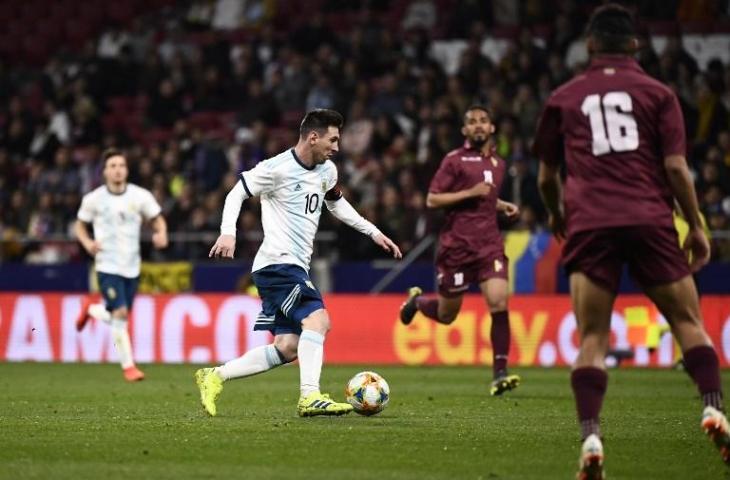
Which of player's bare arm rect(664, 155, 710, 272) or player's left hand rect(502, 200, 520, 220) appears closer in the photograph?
player's bare arm rect(664, 155, 710, 272)

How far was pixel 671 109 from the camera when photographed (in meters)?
6.95

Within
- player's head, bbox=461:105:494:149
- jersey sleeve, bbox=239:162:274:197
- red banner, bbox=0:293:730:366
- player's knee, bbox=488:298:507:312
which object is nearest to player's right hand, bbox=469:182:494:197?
player's head, bbox=461:105:494:149

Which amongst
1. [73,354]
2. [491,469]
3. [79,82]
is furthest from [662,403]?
[79,82]

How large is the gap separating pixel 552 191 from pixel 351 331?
1227 centimetres

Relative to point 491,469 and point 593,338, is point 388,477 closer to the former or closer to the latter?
point 491,469

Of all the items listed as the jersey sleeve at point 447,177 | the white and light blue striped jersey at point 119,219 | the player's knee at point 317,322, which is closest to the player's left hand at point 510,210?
the jersey sleeve at point 447,177

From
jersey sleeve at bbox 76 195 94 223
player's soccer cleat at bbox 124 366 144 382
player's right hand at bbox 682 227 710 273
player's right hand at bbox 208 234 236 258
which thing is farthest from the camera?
jersey sleeve at bbox 76 195 94 223

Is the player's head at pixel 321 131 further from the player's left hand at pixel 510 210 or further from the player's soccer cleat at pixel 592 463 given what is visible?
the player's soccer cleat at pixel 592 463

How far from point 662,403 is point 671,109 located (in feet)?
17.9

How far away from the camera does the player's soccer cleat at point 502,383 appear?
12.6 m

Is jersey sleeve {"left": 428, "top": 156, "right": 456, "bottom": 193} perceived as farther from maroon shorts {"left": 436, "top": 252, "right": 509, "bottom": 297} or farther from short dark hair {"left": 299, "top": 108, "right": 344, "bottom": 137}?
short dark hair {"left": 299, "top": 108, "right": 344, "bottom": 137}

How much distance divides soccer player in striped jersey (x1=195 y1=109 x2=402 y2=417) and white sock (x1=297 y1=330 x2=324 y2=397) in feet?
0.07

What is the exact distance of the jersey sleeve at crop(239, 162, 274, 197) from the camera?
10.1m

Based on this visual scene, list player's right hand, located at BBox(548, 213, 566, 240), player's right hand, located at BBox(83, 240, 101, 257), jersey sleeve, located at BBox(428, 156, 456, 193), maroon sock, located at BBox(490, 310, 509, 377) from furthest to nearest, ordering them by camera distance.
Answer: player's right hand, located at BBox(83, 240, 101, 257) < jersey sleeve, located at BBox(428, 156, 456, 193) < maroon sock, located at BBox(490, 310, 509, 377) < player's right hand, located at BBox(548, 213, 566, 240)
